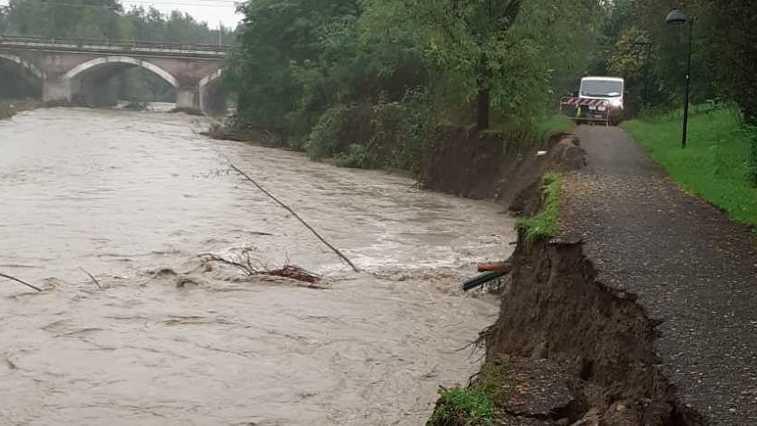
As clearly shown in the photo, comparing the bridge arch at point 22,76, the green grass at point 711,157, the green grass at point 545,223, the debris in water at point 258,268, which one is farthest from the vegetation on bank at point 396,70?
the bridge arch at point 22,76

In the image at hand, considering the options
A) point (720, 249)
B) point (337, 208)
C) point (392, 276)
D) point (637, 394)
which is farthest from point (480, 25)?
point (637, 394)

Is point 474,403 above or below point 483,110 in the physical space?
below

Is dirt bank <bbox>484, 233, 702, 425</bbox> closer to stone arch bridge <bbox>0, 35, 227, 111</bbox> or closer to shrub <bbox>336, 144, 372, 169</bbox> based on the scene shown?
shrub <bbox>336, 144, 372, 169</bbox>

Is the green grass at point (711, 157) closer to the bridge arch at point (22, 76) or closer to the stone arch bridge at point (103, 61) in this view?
the stone arch bridge at point (103, 61)

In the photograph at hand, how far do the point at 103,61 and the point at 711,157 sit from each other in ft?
229

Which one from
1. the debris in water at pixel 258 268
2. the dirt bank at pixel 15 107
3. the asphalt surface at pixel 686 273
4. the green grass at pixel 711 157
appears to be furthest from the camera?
the dirt bank at pixel 15 107

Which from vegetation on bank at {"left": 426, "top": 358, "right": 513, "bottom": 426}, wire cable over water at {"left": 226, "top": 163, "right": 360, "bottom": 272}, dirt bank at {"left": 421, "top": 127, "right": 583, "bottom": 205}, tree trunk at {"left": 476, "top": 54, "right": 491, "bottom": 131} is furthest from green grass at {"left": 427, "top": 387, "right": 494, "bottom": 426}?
tree trunk at {"left": 476, "top": 54, "right": 491, "bottom": 131}

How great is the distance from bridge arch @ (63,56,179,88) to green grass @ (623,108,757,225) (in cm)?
5896

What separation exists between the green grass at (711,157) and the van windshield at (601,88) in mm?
6049

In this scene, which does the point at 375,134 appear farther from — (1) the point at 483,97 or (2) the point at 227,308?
(2) the point at 227,308

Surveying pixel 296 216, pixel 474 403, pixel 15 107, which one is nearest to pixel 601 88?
pixel 296 216

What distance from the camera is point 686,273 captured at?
26.0 ft

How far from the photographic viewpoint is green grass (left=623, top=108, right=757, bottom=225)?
12.2 meters

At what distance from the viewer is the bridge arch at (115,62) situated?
254 ft
